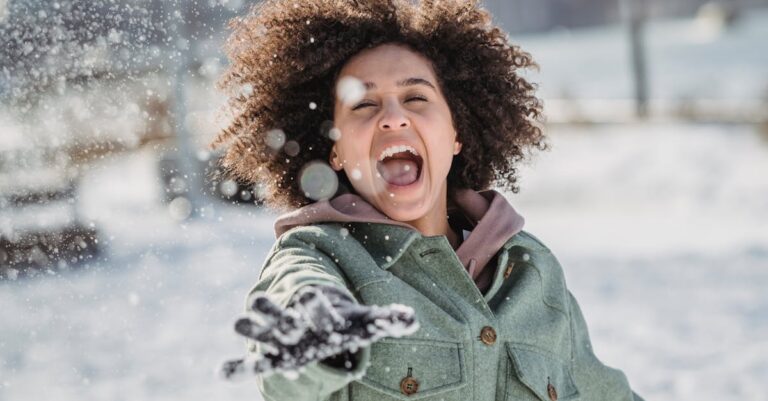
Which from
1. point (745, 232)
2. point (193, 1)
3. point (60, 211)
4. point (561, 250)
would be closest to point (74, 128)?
point (60, 211)

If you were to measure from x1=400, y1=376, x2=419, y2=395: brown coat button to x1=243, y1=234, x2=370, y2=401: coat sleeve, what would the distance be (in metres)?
0.22

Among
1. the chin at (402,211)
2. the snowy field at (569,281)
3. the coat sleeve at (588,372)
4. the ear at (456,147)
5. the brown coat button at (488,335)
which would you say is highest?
the snowy field at (569,281)

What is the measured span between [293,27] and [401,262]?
75cm

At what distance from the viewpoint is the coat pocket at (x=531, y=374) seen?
6.91ft

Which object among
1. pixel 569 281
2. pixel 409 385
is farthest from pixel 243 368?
pixel 569 281

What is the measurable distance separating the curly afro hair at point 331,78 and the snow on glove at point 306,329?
3.11 feet

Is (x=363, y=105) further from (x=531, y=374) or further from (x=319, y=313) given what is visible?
(x=319, y=313)

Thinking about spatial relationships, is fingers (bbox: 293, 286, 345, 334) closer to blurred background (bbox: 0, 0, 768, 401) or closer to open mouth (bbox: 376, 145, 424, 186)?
open mouth (bbox: 376, 145, 424, 186)

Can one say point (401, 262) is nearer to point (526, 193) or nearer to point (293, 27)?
point (293, 27)

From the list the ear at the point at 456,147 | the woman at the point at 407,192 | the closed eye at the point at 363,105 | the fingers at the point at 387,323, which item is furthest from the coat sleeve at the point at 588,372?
the fingers at the point at 387,323

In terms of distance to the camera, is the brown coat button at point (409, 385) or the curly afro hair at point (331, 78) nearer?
the brown coat button at point (409, 385)

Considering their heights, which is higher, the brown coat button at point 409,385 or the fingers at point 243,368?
the brown coat button at point 409,385

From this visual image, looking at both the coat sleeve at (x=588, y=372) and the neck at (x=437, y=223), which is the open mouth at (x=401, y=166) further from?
the coat sleeve at (x=588, y=372)

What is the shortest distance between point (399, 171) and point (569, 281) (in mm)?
3656
